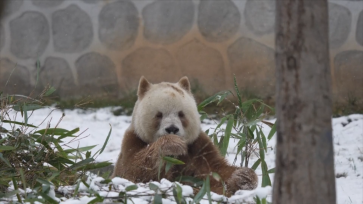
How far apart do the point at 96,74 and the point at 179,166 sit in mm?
4139

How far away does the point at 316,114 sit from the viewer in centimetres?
253

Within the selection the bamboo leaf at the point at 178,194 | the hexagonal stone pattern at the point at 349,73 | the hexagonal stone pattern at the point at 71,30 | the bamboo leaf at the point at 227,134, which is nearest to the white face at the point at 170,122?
the bamboo leaf at the point at 227,134

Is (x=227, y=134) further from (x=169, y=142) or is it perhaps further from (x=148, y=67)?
(x=148, y=67)

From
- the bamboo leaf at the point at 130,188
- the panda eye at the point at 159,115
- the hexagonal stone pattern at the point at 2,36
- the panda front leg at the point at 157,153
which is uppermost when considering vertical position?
the hexagonal stone pattern at the point at 2,36

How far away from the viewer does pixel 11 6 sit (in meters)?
8.59

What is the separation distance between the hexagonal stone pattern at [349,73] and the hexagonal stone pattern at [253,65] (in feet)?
2.62

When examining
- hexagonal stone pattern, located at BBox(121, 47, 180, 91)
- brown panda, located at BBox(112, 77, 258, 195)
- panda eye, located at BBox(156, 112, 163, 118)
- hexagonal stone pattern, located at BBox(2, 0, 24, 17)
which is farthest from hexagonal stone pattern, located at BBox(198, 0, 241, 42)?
panda eye, located at BBox(156, 112, 163, 118)

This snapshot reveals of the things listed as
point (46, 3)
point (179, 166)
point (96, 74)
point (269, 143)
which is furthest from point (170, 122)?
point (46, 3)

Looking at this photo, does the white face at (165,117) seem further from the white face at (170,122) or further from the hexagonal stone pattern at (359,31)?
the hexagonal stone pattern at (359,31)

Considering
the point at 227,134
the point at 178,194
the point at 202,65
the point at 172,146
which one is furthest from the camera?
the point at 202,65

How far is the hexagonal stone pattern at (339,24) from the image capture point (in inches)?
301

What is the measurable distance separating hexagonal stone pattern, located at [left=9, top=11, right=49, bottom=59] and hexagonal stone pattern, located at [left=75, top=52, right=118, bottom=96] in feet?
1.95

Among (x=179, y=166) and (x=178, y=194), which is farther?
(x=179, y=166)

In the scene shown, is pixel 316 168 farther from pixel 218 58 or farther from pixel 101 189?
pixel 218 58
